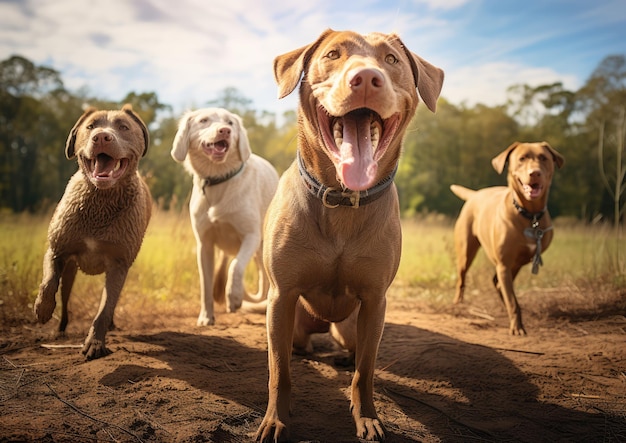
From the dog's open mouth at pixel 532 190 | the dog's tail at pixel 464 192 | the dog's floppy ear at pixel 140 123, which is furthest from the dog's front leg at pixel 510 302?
the dog's floppy ear at pixel 140 123

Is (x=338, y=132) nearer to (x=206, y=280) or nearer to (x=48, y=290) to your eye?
(x=48, y=290)

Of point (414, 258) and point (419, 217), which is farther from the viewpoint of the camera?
point (419, 217)

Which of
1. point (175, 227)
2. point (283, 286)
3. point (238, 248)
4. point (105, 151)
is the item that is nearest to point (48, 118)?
point (175, 227)

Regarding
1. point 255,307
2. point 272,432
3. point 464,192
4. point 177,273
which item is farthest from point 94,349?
point 464,192

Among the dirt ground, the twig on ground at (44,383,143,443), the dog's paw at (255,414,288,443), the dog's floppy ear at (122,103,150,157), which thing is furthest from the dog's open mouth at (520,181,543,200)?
the twig on ground at (44,383,143,443)

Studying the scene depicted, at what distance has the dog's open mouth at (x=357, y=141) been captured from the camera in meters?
2.38

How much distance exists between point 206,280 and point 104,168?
6.46 ft

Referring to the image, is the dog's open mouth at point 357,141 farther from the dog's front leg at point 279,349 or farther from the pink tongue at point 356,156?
the dog's front leg at point 279,349

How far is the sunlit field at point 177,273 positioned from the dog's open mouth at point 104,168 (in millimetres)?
2112

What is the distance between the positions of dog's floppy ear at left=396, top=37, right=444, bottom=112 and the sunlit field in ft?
12.9

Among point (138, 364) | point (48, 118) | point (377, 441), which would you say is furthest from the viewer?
point (48, 118)

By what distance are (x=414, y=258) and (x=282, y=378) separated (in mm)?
8400

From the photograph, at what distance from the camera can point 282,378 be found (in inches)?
111

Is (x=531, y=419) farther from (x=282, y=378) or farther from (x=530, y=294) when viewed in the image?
(x=530, y=294)
